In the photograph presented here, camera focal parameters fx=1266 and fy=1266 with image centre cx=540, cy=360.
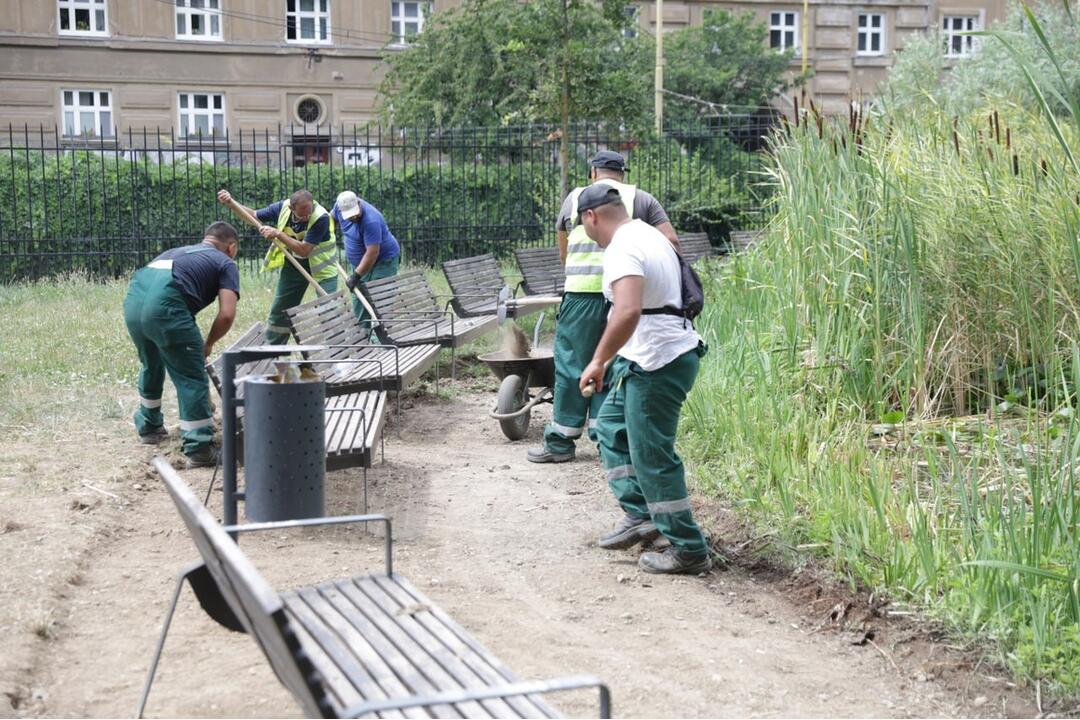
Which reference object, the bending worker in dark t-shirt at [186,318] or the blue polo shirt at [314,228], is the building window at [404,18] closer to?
the blue polo shirt at [314,228]

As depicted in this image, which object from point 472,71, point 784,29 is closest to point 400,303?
point 472,71

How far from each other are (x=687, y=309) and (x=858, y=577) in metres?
1.34

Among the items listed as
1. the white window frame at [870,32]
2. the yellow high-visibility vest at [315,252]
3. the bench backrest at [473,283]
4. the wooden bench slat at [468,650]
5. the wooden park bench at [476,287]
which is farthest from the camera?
the white window frame at [870,32]

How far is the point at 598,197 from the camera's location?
557 cm

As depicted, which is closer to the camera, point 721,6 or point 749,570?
point 749,570

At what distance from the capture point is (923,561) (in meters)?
4.70

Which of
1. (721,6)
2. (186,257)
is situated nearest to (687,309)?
(186,257)

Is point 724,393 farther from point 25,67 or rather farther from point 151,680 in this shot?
point 25,67

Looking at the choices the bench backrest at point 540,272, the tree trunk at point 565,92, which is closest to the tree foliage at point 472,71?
the tree trunk at point 565,92

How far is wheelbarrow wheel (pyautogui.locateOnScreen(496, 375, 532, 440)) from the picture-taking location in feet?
27.7

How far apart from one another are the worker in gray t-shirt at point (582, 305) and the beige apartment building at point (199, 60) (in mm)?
23185

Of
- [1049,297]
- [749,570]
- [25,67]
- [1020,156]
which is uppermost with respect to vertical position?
[25,67]

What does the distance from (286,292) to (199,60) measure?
2256cm

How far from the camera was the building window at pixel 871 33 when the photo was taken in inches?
1454
